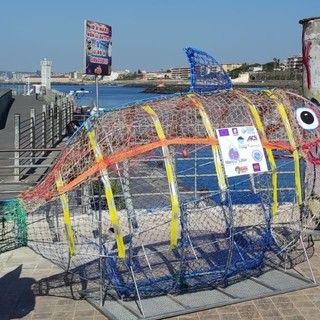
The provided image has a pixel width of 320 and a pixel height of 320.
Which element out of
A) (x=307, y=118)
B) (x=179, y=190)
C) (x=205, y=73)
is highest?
(x=205, y=73)

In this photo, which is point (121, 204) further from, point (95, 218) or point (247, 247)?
point (247, 247)

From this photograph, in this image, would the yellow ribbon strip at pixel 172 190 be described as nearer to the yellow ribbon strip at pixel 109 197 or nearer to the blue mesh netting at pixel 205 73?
the yellow ribbon strip at pixel 109 197

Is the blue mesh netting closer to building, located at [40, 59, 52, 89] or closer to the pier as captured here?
the pier

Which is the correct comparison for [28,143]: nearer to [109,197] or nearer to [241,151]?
[241,151]

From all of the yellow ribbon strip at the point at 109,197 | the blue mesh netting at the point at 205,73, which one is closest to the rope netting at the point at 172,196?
the yellow ribbon strip at the point at 109,197

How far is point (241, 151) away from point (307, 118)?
52.0 inches

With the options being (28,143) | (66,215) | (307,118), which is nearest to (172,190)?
(66,215)

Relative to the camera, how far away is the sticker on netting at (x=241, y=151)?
19.6 ft

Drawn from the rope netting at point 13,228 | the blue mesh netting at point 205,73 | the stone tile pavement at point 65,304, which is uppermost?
the blue mesh netting at point 205,73

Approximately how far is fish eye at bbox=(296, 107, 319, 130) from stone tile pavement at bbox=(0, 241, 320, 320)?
2173mm

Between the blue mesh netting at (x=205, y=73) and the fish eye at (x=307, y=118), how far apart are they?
3.30 ft

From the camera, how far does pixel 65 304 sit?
253 inches

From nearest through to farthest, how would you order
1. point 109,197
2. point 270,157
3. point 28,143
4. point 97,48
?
point 109,197 < point 270,157 < point 97,48 < point 28,143

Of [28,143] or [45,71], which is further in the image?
[45,71]
